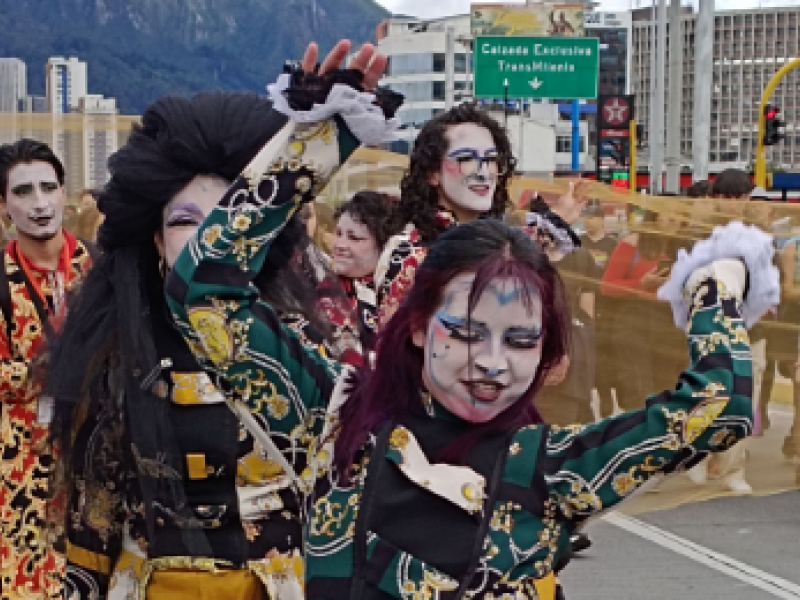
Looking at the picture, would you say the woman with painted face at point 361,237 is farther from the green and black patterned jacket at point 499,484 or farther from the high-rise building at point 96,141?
the high-rise building at point 96,141

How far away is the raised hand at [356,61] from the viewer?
257 centimetres

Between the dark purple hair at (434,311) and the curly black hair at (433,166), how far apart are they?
2135 mm

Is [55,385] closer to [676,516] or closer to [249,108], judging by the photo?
[249,108]

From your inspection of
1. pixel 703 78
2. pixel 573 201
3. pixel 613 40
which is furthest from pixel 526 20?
pixel 573 201

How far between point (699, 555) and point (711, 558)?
0.09 meters

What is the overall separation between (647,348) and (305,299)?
683 cm

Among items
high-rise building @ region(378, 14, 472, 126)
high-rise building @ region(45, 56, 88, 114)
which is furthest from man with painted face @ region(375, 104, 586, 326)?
high-rise building @ region(378, 14, 472, 126)

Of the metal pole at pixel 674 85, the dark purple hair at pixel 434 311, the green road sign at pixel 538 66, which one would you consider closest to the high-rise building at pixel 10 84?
the dark purple hair at pixel 434 311

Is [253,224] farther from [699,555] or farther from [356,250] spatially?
[699,555]

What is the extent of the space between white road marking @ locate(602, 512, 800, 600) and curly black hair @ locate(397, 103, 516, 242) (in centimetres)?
322

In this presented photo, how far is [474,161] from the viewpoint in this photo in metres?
4.92

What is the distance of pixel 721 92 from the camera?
194 meters

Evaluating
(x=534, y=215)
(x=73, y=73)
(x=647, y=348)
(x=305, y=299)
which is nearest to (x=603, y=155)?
(x=73, y=73)

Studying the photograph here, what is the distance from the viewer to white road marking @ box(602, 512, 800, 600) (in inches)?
296
